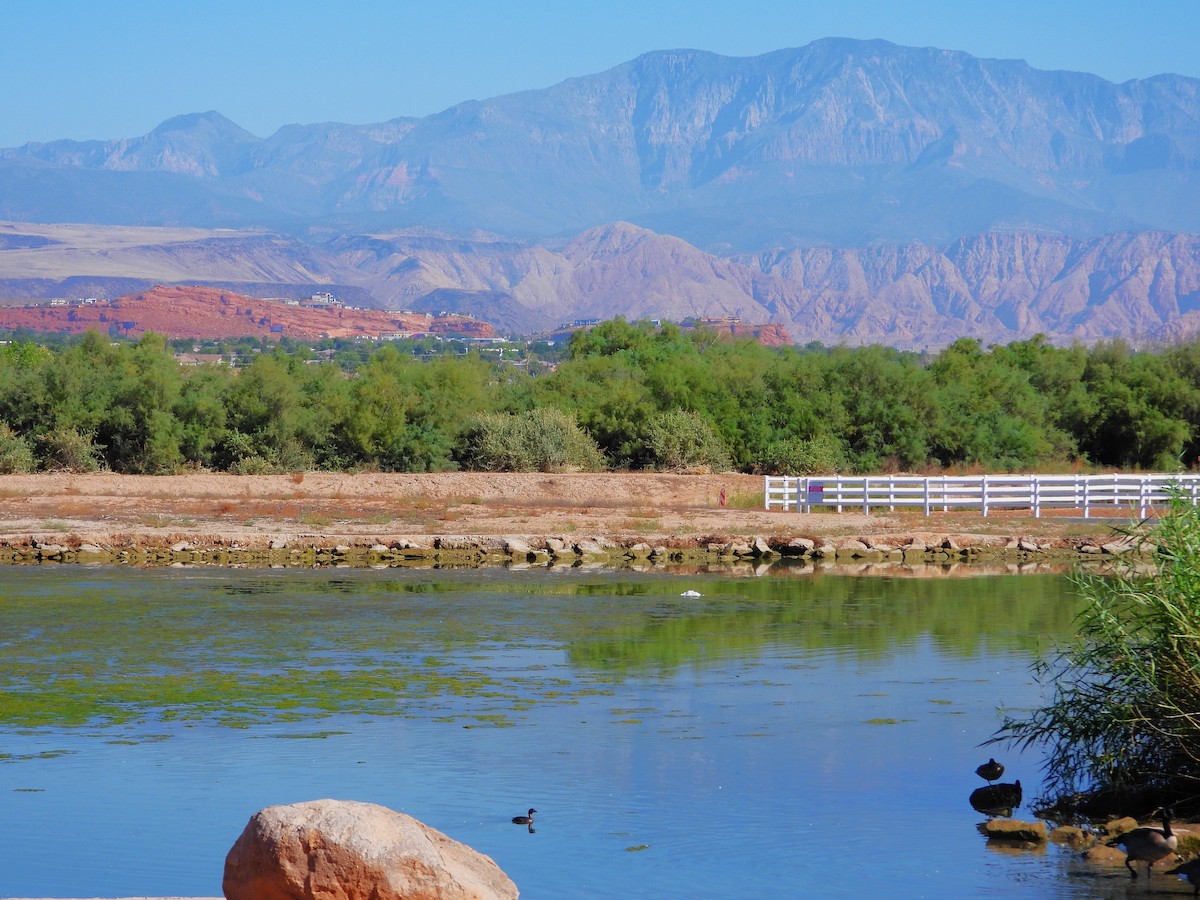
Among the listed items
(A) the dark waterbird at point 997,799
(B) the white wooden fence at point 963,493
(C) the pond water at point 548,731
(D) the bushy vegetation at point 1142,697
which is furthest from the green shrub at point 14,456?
(D) the bushy vegetation at point 1142,697

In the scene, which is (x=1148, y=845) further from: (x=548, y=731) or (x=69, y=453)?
(x=69, y=453)

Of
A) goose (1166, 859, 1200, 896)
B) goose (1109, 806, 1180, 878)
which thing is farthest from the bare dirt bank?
goose (1166, 859, 1200, 896)

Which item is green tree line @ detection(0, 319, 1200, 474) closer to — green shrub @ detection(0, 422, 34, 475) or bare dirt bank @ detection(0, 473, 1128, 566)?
green shrub @ detection(0, 422, 34, 475)

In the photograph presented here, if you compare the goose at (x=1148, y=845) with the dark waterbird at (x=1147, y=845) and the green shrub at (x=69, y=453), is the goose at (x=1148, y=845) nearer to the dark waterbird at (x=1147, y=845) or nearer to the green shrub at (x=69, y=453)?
the dark waterbird at (x=1147, y=845)

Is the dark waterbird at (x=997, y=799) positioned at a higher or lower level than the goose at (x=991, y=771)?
lower

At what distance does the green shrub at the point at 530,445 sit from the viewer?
51781mm

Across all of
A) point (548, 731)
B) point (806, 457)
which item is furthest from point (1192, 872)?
point (806, 457)

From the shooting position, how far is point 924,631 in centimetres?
2469

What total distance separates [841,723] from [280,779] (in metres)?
6.24

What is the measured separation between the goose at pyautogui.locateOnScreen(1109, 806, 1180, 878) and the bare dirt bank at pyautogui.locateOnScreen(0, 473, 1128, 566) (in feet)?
76.9

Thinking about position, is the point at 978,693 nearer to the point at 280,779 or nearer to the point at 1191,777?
the point at 1191,777

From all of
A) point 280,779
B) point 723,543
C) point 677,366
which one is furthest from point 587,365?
point 280,779

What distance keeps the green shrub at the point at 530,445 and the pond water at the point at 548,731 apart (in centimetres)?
2297

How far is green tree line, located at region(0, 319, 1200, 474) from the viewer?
5228 cm
